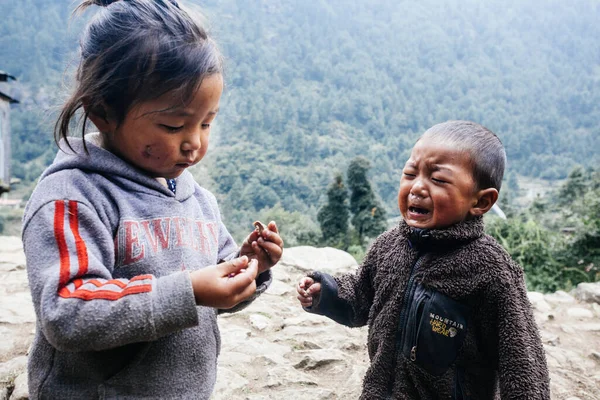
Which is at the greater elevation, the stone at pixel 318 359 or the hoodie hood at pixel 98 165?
the hoodie hood at pixel 98 165

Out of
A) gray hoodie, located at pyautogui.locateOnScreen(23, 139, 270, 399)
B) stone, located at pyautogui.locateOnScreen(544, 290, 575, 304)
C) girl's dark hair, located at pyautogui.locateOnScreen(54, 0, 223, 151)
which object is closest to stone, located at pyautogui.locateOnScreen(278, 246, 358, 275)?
stone, located at pyautogui.locateOnScreen(544, 290, 575, 304)

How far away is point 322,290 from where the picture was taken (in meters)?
1.56

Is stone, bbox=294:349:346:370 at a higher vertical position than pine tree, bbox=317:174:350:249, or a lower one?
higher

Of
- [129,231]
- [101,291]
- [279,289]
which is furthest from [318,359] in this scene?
[101,291]

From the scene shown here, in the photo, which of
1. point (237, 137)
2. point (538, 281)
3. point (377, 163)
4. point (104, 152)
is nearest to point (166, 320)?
point (104, 152)

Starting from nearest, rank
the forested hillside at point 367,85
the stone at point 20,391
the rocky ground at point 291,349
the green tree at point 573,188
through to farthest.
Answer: the stone at point 20,391 < the rocky ground at point 291,349 < the green tree at point 573,188 < the forested hillside at point 367,85

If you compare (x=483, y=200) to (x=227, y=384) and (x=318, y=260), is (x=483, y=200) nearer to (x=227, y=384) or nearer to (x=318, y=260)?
(x=227, y=384)

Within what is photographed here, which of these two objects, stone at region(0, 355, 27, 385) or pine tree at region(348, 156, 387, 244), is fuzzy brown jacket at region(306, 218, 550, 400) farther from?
pine tree at region(348, 156, 387, 244)

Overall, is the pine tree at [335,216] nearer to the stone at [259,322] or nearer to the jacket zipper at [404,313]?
the stone at [259,322]

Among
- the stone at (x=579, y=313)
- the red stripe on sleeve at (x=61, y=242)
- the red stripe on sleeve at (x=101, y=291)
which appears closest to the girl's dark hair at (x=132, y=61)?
the red stripe on sleeve at (x=61, y=242)

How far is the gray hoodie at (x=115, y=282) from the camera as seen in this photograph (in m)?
0.84

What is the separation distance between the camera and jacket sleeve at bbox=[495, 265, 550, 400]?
1159 mm

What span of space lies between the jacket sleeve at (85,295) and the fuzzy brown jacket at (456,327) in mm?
697

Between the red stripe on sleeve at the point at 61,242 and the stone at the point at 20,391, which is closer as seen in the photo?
the red stripe on sleeve at the point at 61,242
